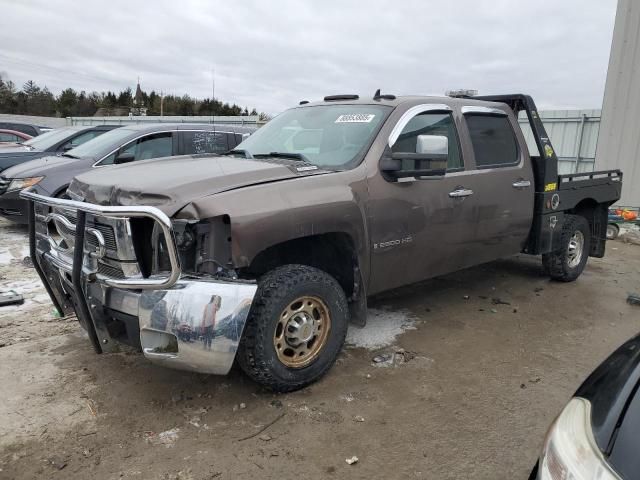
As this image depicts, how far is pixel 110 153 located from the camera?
739 centimetres

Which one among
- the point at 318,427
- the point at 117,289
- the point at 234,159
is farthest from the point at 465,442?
the point at 234,159

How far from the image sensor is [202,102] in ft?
151

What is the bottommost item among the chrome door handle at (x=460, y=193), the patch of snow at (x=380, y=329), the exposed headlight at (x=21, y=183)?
the patch of snow at (x=380, y=329)

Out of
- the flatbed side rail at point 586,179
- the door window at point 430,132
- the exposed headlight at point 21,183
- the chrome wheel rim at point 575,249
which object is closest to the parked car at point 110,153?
the exposed headlight at point 21,183

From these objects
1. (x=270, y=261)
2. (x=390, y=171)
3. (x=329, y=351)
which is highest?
(x=390, y=171)

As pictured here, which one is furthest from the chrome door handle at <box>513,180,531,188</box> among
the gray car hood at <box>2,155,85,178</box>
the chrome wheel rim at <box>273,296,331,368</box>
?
the gray car hood at <box>2,155,85,178</box>

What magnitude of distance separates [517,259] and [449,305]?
8.32 ft

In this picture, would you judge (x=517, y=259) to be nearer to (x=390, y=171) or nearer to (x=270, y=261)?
(x=390, y=171)

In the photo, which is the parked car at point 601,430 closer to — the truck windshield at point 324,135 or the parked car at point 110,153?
the truck windshield at point 324,135

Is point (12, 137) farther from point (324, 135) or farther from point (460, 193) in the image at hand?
point (460, 193)

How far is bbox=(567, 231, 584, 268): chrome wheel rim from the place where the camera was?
6.07 meters

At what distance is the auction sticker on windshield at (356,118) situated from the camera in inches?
158

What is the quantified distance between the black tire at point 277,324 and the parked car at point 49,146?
7.22 m

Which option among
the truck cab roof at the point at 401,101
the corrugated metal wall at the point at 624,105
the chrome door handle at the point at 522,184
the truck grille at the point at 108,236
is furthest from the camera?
the corrugated metal wall at the point at 624,105
